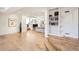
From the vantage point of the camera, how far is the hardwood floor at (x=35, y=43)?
2.20 meters

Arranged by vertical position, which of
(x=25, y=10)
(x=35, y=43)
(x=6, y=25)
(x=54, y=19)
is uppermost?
(x=25, y=10)

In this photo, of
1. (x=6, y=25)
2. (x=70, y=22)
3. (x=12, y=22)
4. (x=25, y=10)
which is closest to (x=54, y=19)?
(x=70, y=22)

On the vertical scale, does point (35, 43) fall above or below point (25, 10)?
below

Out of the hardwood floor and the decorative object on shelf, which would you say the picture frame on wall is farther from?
the decorative object on shelf

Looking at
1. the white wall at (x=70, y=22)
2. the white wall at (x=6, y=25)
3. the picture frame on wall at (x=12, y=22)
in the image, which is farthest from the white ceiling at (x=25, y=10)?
the white wall at (x=70, y=22)

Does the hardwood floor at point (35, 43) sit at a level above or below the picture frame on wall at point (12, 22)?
below

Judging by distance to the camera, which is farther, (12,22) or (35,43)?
(12,22)

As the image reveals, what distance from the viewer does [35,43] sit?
224 cm

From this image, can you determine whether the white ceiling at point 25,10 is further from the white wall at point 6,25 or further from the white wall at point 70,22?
the white wall at point 70,22

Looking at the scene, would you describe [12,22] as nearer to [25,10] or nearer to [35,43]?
[25,10]

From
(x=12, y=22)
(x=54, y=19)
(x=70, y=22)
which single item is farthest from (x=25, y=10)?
(x=70, y=22)

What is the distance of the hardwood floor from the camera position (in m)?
2.20

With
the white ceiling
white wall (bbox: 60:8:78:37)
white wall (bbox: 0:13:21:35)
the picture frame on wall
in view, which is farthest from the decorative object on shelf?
the picture frame on wall
